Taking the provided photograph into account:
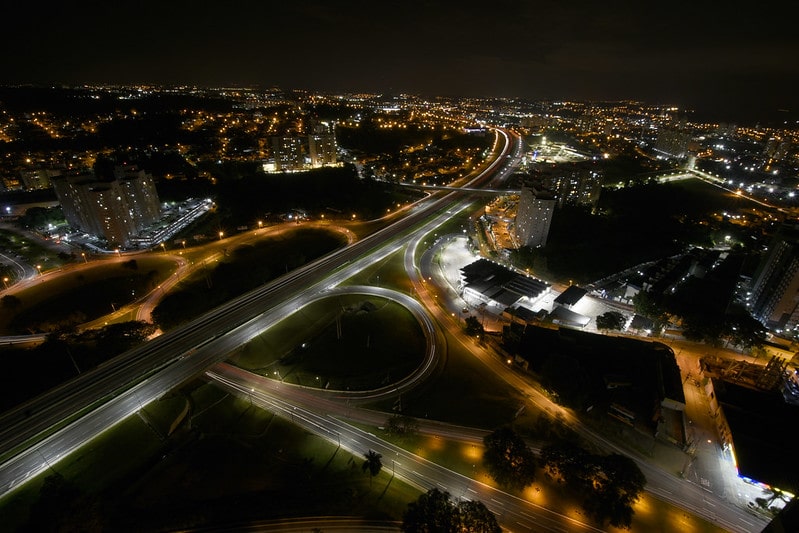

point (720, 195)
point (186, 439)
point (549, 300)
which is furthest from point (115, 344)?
point (720, 195)

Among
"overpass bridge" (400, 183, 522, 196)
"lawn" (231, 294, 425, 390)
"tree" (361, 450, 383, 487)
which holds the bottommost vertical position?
"lawn" (231, 294, 425, 390)

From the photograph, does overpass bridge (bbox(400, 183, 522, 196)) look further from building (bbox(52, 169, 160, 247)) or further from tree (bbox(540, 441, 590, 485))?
tree (bbox(540, 441, 590, 485))

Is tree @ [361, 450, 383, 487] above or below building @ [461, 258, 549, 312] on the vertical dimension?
below

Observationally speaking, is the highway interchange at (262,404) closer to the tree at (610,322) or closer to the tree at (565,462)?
the tree at (565,462)

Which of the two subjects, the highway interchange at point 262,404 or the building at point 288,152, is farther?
the building at point 288,152

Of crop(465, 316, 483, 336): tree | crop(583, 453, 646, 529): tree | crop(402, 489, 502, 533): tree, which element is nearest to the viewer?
crop(402, 489, 502, 533): tree

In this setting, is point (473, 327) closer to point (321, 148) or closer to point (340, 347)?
point (340, 347)

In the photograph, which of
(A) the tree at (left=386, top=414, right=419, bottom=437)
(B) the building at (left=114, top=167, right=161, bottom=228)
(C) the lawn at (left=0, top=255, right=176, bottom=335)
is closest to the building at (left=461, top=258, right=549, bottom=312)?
(A) the tree at (left=386, top=414, right=419, bottom=437)

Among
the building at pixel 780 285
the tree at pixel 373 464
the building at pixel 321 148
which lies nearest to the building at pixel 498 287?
the building at pixel 780 285
